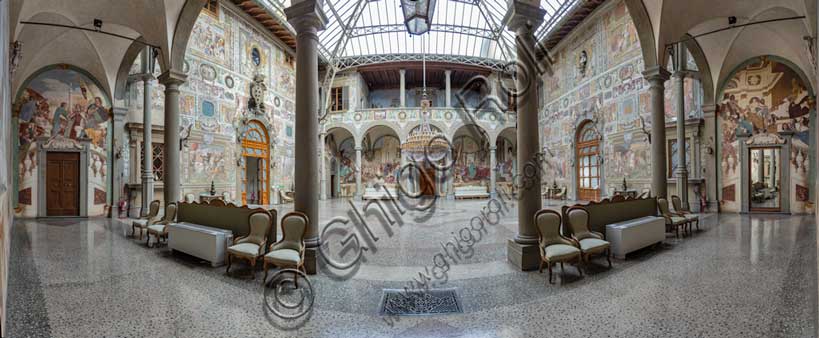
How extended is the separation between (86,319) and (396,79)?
22.5 metres

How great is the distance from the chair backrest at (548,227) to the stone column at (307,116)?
3.17 m

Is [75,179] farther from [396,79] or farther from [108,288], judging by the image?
[396,79]

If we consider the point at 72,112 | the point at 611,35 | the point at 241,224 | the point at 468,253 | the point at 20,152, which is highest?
the point at 611,35

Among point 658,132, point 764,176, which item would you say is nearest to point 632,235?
point 658,132

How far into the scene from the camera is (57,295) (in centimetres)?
400

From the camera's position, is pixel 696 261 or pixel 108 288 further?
pixel 696 261

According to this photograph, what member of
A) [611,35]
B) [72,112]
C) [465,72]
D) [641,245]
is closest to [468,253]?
[641,245]

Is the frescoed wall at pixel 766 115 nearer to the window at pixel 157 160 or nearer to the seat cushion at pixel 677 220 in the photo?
the seat cushion at pixel 677 220

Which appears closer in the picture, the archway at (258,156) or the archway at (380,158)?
the archway at (258,156)

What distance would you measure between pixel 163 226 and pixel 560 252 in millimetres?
7328

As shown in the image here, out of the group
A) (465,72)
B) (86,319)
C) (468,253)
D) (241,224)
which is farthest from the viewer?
(465,72)

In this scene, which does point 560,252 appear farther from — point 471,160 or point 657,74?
point 471,160

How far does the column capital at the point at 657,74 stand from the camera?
7.54 metres

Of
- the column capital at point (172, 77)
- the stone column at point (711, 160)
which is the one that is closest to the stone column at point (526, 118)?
the column capital at point (172, 77)
